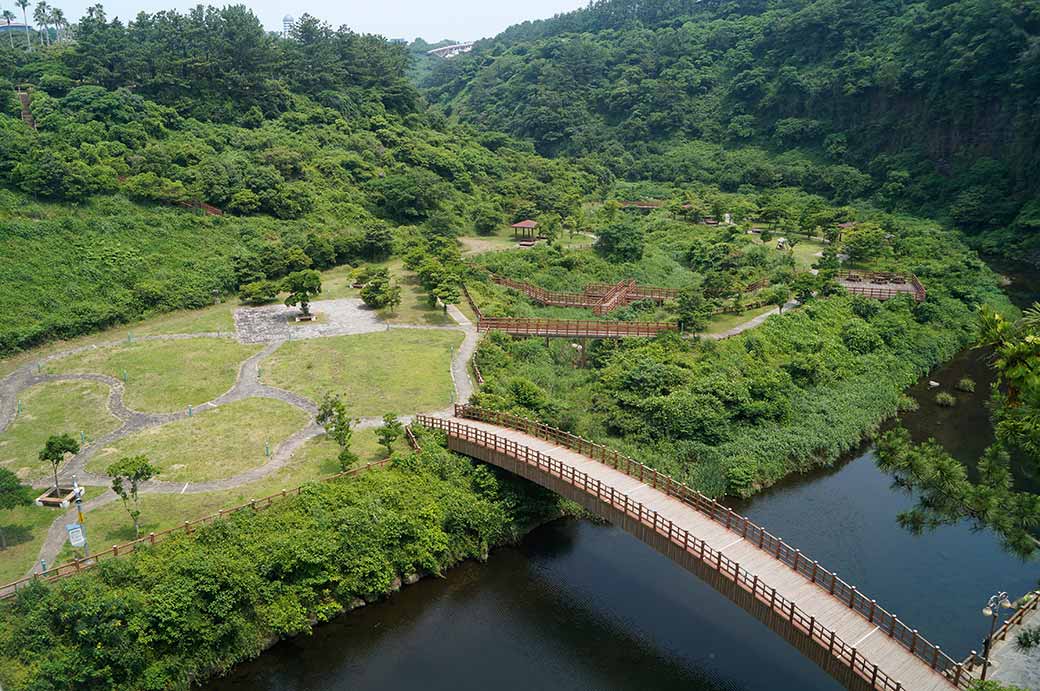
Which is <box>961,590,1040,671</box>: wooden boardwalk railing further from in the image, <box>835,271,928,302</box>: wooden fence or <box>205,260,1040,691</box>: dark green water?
<box>835,271,928,302</box>: wooden fence

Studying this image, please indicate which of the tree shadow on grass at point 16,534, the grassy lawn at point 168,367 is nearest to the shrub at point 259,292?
the grassy lawn at point 168,367

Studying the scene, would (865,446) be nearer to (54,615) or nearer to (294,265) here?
(54,615)

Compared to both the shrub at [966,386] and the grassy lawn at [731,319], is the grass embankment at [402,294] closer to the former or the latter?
the grassy lawn at [731,319]

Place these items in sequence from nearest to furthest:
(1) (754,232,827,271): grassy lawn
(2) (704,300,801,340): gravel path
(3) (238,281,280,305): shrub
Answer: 1. (2) (704,300,801,340): gravel path
2. (3) (238,281,280,305): shrub
3. (1) (754,232,827,271): grassy lawn

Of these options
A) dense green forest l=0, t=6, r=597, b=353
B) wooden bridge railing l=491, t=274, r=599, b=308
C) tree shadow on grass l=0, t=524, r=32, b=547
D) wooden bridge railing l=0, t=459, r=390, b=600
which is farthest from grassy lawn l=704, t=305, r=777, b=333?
tree shadow on grass l=0, t=524, r=32, b=547

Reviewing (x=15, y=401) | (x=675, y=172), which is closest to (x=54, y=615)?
(x=15, y=401)

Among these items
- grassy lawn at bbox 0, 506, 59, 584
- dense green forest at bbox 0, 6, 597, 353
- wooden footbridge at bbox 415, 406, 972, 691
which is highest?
dense green forest at bbox 0, 6, 597, 353
